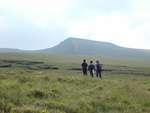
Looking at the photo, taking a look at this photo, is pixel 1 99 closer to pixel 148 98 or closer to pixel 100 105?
pixel 100 105

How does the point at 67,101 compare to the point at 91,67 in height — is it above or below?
below

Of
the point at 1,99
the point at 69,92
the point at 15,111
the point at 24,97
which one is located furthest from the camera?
the point at 69,92

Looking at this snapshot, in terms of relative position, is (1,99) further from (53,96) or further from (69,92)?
(69,92)

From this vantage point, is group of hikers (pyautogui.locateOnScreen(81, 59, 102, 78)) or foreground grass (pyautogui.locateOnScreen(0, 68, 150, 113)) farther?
group of hikers (pyautogui.locateOnScreen(81, 59, 102, 78))

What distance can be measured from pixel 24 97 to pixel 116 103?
4.12 meters

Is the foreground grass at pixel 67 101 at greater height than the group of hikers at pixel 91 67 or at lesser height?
lesser

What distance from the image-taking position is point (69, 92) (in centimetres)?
2041

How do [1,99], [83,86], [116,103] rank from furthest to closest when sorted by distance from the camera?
[83,86] → [116,103] → [1,99]

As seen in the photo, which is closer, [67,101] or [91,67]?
[67,101]

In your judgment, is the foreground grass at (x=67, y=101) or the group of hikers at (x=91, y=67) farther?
the group of hikers at (x=91, y=67)

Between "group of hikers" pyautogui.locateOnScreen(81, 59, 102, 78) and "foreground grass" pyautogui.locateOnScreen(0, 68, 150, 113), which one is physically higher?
"group of hikers" pyautogui.locateOnScreen(81, 59, 102, 78)

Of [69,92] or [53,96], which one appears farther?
[69,92]

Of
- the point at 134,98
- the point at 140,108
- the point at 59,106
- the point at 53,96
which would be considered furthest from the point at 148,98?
the point at 59,106

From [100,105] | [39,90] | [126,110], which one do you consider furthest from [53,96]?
[126,110]
